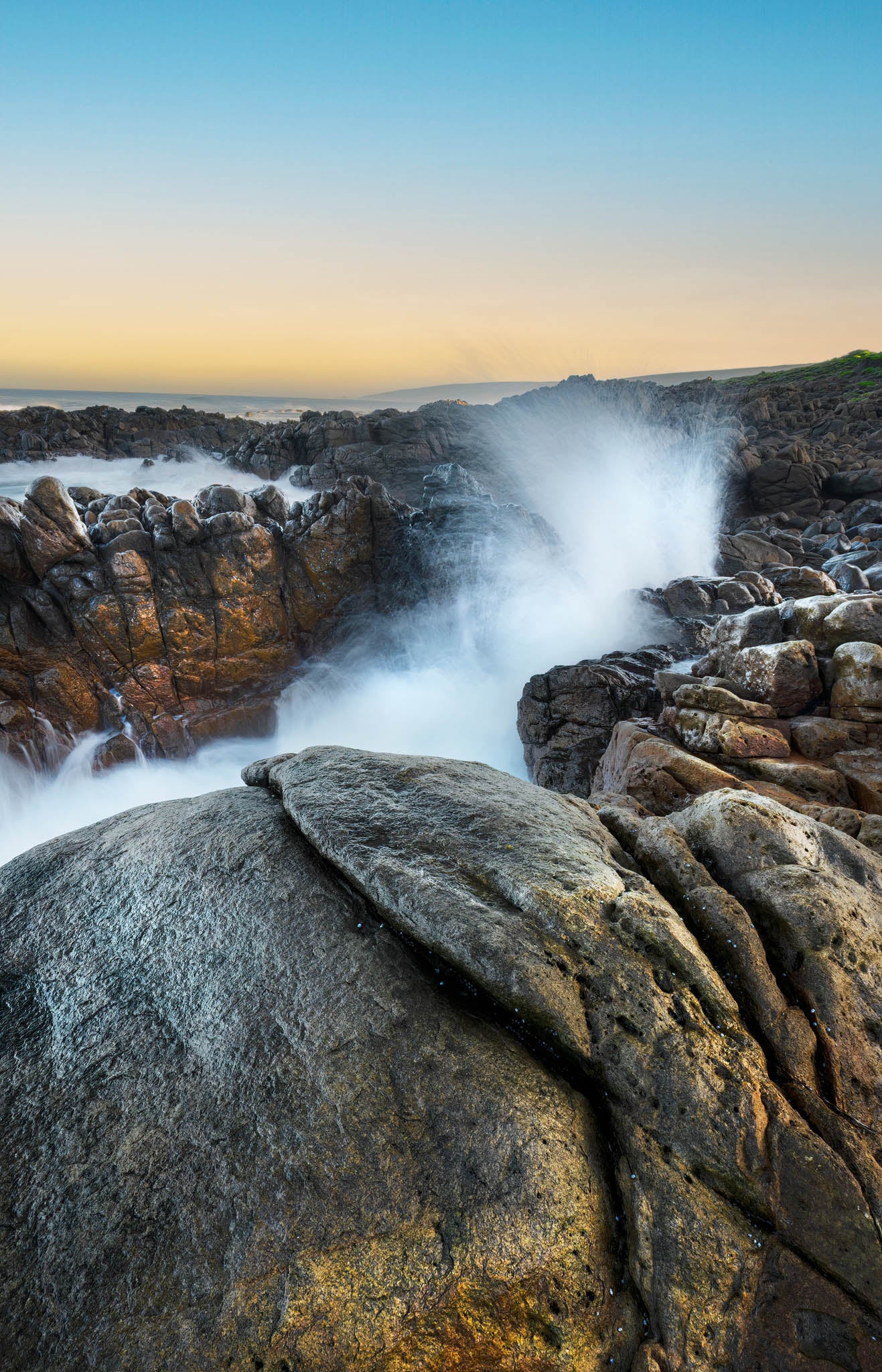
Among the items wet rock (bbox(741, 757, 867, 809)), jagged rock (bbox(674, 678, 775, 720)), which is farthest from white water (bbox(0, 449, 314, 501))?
wet rock (bbox(741, 757, 867, 809))

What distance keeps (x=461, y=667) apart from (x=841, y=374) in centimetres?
8390

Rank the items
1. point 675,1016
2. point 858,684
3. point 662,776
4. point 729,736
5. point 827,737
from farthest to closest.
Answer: point 729,736, point 858,684, point 827,737, point 662,776, point 675,1016

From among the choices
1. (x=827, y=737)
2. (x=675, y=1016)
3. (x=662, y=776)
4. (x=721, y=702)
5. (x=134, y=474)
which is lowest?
(x=662, y=776)

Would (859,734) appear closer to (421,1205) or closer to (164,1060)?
(421,1205)

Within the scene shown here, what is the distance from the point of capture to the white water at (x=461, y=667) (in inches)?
814

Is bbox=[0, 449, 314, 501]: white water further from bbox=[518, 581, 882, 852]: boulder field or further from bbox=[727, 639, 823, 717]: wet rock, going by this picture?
bbox=[727, 639, 823, 717]: wet rock

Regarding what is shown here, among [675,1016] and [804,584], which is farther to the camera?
[804,584]

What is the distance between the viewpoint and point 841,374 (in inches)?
3174

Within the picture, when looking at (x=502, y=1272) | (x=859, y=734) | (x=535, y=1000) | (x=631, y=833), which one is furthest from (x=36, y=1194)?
(x=859, y=734)

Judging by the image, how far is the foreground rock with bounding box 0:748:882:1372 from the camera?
129 inches

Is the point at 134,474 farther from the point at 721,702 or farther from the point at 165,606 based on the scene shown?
the point at 721,702

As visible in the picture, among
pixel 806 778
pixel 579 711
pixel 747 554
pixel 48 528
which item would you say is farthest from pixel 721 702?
pixel 48 528

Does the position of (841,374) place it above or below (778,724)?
above

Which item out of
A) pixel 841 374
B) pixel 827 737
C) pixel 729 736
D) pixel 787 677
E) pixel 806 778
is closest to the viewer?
pixel 806 778
